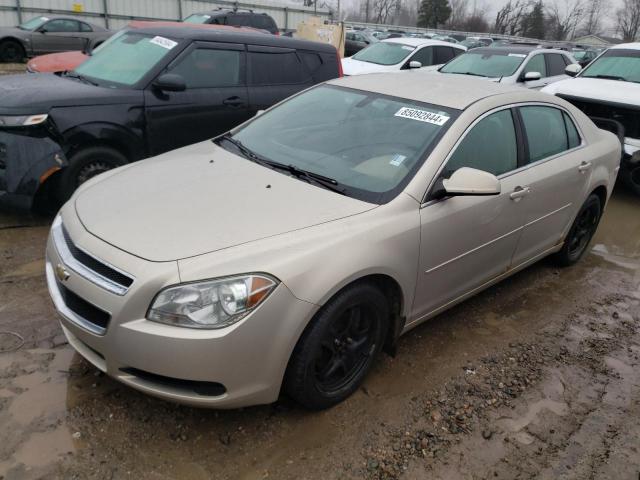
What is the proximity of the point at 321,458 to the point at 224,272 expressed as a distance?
1014 millimetres

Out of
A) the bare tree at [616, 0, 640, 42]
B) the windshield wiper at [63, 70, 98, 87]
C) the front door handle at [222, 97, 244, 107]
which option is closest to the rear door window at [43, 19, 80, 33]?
the windshield wiper at [63, 70, 98, 87]

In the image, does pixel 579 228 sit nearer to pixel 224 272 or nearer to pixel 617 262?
pixel 617 262

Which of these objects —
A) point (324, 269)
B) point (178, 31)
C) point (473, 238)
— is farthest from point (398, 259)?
point (178, 31)

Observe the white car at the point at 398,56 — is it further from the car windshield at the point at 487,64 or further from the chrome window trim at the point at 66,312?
the chrome window trim at the point at 66,312

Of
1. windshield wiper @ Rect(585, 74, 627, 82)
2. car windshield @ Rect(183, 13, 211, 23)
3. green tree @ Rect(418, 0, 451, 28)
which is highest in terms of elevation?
green tree @ Rect(418, 0, 451, 28)

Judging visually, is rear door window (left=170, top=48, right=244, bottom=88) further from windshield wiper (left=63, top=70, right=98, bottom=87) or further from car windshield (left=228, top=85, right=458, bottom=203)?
car windshield (left=228, top=85, right=458, bottom=203)

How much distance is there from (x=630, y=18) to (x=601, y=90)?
298 ft

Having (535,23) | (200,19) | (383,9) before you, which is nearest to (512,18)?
(535,23)

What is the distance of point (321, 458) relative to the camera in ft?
8.23

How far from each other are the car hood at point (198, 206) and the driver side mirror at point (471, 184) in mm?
486

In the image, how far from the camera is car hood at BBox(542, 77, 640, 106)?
22.7ft

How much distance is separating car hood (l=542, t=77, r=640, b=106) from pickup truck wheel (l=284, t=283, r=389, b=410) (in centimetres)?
576

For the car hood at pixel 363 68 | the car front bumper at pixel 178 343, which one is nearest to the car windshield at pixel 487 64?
the car hood at pixel 363 68

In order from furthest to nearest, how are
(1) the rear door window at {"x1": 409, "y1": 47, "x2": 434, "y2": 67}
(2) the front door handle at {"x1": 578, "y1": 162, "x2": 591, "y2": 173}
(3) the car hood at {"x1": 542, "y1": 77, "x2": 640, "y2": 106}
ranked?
(1) the rear door window at {"x1": 409, "y1": 47, "x2": 434, "y2": 67}
(3) the car hood at {"x1": 542, "y1": 77, "x2": 640, "y2": 106}
(2) the front door handle at {"x1": 578, "y1": 162, "x2": 591, "y2": 173}
